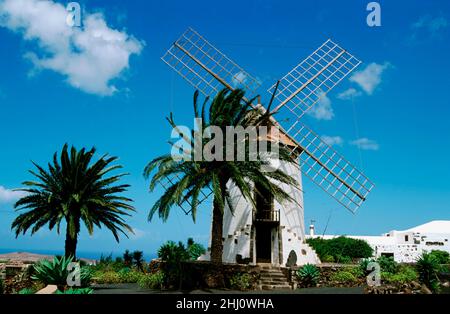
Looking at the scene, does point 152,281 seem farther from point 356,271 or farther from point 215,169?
point 356,271

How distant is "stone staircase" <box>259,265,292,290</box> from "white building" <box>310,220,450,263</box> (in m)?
29.5

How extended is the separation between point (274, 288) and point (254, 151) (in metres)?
5.96

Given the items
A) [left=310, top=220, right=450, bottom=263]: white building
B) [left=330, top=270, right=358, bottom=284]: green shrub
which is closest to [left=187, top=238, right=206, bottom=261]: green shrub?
[left=330, top=270, right=358, bottom=284]: green shrub

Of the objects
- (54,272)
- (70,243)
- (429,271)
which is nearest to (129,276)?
(70,243)

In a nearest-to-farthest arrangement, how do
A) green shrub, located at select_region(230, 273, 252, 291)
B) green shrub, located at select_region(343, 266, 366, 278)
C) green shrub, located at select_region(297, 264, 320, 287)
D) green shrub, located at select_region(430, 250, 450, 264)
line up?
green shrub, located at select_region(230, 273, 252, 291) < green shrub, located at select_region(297, 264, 320, 287) < green shrub, located at select_region(343, 266, 366, 278) < green shrub, located at select_region(430, 250, 450, 264)

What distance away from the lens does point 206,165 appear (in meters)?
18.5

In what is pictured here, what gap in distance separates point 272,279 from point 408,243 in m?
34.5

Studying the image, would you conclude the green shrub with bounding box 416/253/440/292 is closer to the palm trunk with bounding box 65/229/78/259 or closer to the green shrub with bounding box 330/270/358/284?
the green shrub with bounding box 330/270/358/284

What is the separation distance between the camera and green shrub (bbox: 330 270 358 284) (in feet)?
66.3

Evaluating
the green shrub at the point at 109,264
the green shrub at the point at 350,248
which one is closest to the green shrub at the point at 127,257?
the green shrub at the point at 109,264

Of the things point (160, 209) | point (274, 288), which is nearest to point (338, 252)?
point (274, 288)

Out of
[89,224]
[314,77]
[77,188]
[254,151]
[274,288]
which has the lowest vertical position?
[274,288]

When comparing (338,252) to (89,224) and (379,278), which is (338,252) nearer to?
(379,278)
